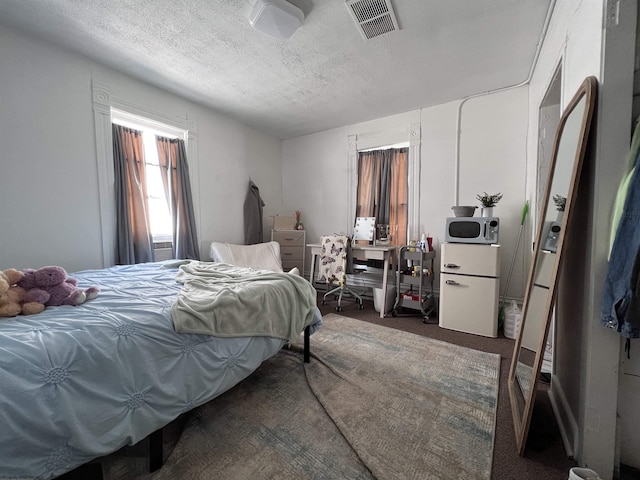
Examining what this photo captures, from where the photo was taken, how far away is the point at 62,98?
2.22 m

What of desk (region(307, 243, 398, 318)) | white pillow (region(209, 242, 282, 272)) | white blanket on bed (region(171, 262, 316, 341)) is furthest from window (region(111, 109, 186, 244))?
desk (region(307, 243, 398, 318))

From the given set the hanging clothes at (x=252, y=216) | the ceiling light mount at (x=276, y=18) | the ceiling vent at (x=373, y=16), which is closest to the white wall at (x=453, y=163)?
the hanging clothes at (x=252, y=216)

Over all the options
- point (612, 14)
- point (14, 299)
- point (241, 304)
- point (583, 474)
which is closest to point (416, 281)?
point (583, 474)

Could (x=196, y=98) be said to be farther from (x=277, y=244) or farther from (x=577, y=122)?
(x=577, y=122)

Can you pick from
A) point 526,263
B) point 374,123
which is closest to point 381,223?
point 374,123

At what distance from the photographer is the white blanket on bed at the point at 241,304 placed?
4.04ft

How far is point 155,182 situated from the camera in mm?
2984

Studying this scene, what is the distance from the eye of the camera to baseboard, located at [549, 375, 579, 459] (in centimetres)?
112

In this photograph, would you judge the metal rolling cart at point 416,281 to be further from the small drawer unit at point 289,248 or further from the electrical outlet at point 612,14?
the electrical outlet at point 612,14

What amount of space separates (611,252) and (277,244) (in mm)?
3279

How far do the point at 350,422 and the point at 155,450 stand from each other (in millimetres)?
884

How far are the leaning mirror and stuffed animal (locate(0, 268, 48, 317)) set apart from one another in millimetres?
2243

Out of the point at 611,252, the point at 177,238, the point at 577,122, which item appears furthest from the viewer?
the point at 177,238

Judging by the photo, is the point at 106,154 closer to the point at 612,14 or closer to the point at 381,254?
the point at 381,254
